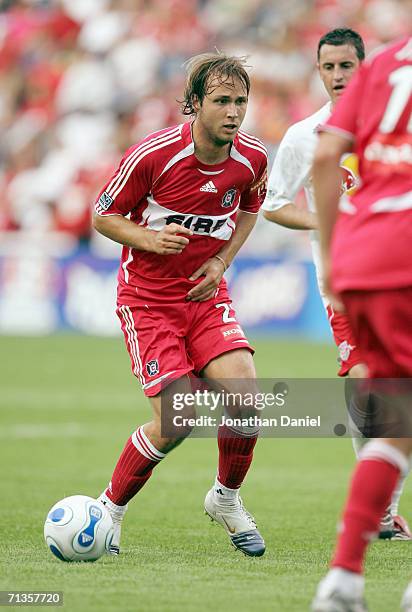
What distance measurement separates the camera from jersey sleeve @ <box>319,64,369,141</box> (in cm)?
443

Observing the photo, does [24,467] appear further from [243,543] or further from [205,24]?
[205,24]

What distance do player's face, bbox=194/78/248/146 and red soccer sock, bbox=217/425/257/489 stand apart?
5.02 ft

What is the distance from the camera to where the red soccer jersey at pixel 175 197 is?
637cm

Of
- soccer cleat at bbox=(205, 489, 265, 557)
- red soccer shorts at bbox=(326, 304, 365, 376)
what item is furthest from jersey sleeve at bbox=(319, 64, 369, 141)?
soccer cleat at bbox=(205, 489, 265, 557)

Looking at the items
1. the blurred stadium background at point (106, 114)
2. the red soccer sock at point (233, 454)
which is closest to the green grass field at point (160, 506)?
the red soccer sock at point (233, 454)

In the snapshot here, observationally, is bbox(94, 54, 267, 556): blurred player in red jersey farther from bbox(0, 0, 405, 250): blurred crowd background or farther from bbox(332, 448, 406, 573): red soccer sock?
bbox(0, 0, 405, 250): blurred crowd background

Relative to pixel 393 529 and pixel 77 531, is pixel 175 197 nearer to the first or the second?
pixel 77 531

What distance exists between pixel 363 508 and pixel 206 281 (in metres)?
2.43

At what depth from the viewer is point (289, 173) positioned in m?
7.09

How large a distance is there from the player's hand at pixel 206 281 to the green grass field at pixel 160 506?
130 centimetres

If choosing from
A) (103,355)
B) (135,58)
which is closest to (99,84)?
(135,58)

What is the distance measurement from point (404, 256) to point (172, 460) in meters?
5.93

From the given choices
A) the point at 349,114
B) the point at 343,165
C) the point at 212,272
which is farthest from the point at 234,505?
the point at 349,114

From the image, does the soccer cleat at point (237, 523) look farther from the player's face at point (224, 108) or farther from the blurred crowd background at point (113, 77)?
the blurred crowd background at point (113, 77)
